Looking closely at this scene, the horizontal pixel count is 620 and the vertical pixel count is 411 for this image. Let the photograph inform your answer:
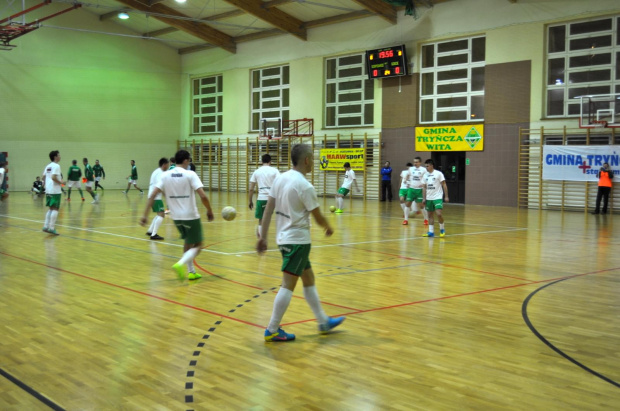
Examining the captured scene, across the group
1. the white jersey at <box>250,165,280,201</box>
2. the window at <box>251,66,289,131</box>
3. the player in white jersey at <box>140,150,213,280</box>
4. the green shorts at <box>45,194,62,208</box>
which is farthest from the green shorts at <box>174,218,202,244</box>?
the window at <box>251,66,289,131</box>

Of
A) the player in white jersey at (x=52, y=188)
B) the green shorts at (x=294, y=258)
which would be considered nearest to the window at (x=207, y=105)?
the player in white jersey at (x=52, y=188)

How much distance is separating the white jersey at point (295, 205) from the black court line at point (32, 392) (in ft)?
7.71

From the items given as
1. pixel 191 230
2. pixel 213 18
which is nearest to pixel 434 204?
pixel 191 230

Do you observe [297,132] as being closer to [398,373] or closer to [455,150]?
[455,150]

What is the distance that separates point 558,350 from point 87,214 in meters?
17.5

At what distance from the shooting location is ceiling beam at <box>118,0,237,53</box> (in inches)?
1272

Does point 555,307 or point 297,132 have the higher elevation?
point 297,132

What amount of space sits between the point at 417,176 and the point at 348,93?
16301 mm

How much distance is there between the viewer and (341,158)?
31.5 m

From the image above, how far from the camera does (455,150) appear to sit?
27.5 meters

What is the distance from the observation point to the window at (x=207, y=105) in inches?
1532

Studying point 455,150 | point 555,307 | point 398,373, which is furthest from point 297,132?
point 398,373

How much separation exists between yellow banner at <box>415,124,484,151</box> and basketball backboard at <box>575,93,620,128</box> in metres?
4.46

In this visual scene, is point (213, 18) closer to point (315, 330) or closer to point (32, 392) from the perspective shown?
point (315, 330)
